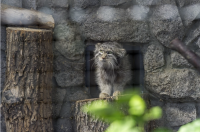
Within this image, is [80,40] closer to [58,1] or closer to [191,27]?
[58,1]

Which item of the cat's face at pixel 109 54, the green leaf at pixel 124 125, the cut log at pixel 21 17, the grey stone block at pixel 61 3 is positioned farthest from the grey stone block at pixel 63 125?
the green leaf at pixel 124 125

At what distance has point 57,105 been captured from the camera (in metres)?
1.93

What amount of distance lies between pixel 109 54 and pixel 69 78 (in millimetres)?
342

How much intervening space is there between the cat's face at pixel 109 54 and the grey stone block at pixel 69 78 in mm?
175

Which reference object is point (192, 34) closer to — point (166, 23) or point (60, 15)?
point (166, 23)

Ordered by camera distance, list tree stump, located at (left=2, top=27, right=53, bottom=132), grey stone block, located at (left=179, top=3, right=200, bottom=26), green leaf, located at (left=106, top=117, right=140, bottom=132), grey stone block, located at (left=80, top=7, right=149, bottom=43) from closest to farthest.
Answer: green leaf, located at (left=106, top=117, right=140, bottom=132), tree stump, located at (left=2, top=27, right=53, bottom=132), grey stone block, located at (left=179, top=3, right=200, bottom=26), grey stone block, located at (left=80, top=7, right=149, bottom=43)

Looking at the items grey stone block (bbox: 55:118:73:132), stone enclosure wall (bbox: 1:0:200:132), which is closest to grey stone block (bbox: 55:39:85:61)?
stone enclosure wall (bbox: 1:0:200:132)

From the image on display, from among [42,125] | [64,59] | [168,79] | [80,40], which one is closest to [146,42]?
[168,79]

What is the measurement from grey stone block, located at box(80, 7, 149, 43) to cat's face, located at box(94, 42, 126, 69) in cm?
7

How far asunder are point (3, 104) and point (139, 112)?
1.52 metres

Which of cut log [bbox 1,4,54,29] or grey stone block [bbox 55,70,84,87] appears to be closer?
cut log [bbox 1,4,54,29]

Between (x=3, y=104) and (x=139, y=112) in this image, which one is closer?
(x=139, y=112)

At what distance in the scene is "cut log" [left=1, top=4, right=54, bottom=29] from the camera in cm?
174

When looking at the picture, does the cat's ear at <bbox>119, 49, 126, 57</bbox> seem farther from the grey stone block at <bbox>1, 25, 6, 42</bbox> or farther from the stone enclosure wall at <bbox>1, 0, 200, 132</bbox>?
the grey stone block at <bbox>1, 25, 6, 42</bbox>
